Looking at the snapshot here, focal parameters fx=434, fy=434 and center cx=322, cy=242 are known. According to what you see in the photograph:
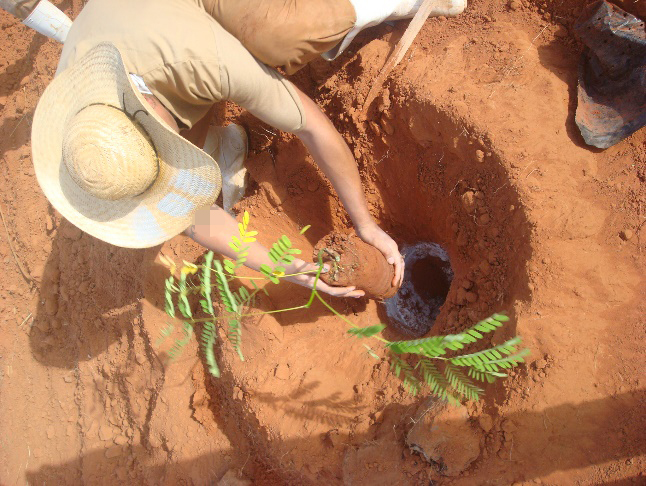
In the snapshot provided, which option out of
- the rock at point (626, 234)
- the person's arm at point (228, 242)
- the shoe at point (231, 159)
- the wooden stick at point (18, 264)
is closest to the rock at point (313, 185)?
the shoe at point (231, 159)

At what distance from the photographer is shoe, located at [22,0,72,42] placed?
3186mm

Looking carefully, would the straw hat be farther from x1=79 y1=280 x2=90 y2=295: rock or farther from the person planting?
x1=79 y1=280 x2=90 y2=295: rock

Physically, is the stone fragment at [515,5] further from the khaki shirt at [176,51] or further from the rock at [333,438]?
the rock at [333,438]

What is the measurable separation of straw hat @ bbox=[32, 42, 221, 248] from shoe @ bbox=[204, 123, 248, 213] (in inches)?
50.7

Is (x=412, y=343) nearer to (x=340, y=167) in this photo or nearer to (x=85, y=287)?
(x=340, y=167)

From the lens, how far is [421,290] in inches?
132

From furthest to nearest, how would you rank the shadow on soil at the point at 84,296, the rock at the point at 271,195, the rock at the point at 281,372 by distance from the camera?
the shadow on soil at the point at 84,296 < the rock at the point at 271,195 < the rock at the point at 281,372

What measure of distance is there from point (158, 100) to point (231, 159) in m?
1.27

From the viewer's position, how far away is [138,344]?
2910 mm

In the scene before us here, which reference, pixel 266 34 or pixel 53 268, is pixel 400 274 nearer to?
pixel 266 34

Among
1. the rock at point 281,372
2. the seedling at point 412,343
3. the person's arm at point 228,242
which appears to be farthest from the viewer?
the rock at point 281,372

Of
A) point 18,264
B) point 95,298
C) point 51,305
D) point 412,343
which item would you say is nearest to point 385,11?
point 412,343

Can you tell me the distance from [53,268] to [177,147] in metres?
2.55

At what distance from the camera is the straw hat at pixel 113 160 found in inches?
56.2
